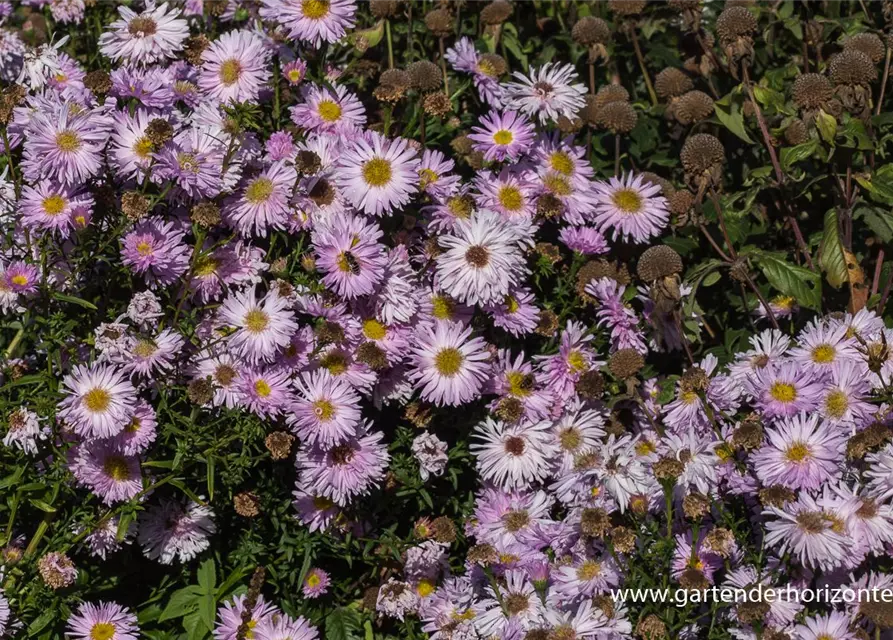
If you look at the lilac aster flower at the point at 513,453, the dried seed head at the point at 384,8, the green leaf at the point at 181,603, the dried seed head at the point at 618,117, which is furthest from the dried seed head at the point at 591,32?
the green leaf at the point at 181,603

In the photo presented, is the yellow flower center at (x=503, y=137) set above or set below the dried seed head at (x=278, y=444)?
above

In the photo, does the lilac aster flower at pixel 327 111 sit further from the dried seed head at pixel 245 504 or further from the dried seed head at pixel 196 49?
the dried seed head at pixel 245 504

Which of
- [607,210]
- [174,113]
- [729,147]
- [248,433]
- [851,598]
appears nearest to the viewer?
[851,598]

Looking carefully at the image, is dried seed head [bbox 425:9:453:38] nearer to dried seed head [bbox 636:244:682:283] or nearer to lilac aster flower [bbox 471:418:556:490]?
dried seed head [bbox 636:244:682:283]

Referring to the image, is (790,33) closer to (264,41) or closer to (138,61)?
(264,41)

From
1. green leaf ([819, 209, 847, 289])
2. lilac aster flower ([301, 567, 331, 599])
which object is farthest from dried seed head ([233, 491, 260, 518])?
green leaf ([819, 209, 847, 289])

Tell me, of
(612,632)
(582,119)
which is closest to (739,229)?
(582,119)

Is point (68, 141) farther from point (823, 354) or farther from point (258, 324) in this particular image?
point (823, 354)
